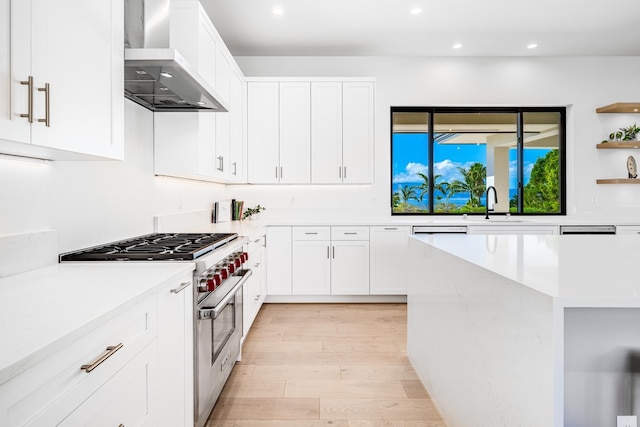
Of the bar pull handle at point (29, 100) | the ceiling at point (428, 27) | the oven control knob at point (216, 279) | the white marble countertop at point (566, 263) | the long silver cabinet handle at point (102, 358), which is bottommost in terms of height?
the long silver cabinet handle at point (102, 358)

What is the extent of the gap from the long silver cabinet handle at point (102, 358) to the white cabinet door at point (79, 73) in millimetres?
655

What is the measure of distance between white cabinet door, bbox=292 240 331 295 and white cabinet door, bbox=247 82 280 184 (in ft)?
2.89

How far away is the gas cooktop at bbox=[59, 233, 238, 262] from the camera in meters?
1.57

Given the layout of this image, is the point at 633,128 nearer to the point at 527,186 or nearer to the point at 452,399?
the point at 527,186

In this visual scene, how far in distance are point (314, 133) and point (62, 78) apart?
10.3 ft

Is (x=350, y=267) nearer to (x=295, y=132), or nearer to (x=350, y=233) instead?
(x=350, y=233)

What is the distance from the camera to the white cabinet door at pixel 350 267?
3.93 meters

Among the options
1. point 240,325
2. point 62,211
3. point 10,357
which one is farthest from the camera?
point 240,325

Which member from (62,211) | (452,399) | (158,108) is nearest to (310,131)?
(158,108)

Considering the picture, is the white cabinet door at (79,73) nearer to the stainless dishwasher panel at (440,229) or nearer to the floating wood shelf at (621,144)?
the stainless dishwasher panel at (440,229)

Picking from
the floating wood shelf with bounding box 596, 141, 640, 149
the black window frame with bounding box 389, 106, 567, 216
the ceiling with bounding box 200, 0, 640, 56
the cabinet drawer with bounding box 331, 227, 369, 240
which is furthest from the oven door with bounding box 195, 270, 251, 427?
the floating wood shelf with bounding box 596, 141, 640, 149

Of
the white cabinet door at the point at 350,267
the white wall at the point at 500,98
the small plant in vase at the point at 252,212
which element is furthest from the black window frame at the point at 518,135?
the small plant in vase at the point at 252,212

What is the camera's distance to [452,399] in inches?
66.9

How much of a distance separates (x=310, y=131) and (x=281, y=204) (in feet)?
3.21
